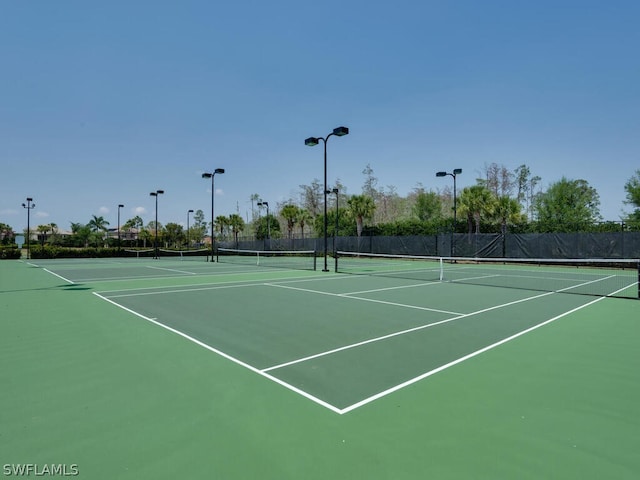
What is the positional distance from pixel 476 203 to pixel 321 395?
31.7m

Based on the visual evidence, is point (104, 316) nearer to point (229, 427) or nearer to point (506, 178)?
point (229, 427)

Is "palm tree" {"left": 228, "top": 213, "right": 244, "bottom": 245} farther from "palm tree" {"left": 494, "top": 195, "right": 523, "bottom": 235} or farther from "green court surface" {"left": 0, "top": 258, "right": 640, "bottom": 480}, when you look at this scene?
"green court surface" {"left": 0, "top": 258, "right": 640, "bottom": 480}

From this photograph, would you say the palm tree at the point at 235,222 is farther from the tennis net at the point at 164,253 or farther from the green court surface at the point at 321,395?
the green court surface at the point at 321,395

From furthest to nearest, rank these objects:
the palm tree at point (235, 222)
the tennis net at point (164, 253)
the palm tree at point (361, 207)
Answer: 1. the palm tree at point (235, 222)
2. the tennis net at point (164, 253)
3. the palm tree at point (361, 207)

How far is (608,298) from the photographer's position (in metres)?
10.4

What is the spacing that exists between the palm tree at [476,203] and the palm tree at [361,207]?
9104mm

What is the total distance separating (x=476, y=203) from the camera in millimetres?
32219

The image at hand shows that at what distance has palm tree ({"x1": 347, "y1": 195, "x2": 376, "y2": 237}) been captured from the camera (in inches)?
1523

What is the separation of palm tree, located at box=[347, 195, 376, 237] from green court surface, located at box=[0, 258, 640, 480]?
31315mm

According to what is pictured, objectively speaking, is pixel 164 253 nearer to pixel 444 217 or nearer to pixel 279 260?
pixel 279 260

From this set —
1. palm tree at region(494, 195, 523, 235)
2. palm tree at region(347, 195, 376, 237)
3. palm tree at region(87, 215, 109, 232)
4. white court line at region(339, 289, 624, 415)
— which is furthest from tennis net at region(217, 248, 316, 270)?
palm tree at region(87, 215, 109, 232)

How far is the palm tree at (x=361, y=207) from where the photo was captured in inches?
1523

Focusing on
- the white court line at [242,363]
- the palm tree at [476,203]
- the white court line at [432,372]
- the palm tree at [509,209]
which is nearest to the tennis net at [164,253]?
the palm tree at [476,203]

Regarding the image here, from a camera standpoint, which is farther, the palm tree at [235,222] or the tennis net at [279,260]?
the palm tree at [235,222]
